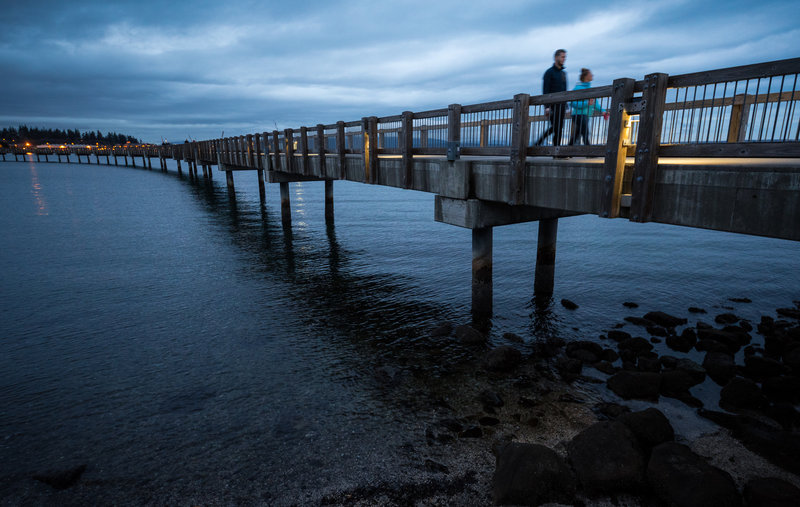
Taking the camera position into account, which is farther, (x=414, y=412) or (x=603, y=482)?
(x=414, y=412)

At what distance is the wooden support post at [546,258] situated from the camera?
13.8 m

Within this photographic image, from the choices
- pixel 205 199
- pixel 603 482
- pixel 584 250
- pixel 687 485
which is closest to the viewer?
pixel 687 485

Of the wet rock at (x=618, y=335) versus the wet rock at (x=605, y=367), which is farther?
the wet rock at (x=618, y=335)

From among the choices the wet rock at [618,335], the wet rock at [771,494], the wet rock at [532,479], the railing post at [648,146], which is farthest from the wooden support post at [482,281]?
the wet rock at [771,494]

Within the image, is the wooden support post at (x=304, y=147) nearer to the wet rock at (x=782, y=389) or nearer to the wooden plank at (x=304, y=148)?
the wooden plank at (x=304, y=148)

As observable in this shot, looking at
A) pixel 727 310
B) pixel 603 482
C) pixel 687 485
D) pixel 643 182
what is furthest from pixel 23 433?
pixel 727 310

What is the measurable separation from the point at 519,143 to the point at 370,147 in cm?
698

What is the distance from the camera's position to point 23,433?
7.30m

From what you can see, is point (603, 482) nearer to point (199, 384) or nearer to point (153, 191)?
point (199, 384)

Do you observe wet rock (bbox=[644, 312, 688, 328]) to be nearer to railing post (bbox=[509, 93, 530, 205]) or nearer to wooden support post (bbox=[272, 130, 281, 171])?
railing post (bbox=[509, 93, 530, 205])

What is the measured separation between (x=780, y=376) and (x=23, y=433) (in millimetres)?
13641

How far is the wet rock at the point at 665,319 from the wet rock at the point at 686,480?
6.35m

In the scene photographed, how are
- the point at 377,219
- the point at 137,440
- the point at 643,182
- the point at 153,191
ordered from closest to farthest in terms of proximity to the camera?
the point at 643,182 → the point at 137,440 → the point at 377,219 → the point at 153,191

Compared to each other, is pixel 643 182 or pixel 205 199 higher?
pixel 643 182
